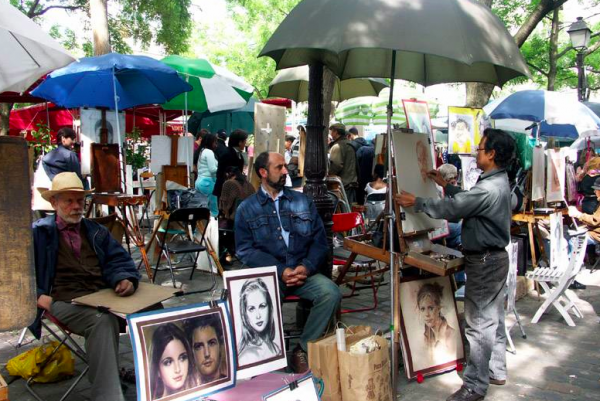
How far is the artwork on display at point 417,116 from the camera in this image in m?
4.37

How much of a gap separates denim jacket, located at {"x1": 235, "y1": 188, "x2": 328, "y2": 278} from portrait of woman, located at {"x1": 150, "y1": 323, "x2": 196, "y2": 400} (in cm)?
121

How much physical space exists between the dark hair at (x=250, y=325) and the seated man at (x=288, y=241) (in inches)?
16.6

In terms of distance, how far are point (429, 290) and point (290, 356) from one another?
3.62ft

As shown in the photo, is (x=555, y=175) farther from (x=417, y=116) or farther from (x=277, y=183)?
(x=277, y=183)

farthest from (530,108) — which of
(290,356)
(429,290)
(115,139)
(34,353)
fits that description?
(34,353)

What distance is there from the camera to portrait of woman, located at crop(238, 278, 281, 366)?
3219 mm

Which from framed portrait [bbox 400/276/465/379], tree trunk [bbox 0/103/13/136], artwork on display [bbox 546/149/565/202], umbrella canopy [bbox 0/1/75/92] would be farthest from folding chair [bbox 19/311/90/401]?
tree trunk [bbox 0/103/13/136]

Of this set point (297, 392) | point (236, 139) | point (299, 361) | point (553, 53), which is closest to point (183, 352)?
point (297, 392)

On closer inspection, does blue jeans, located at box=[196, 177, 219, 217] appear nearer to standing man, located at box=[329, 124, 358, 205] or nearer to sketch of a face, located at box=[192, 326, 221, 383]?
standing man, located at box=[329, 124, 358, 205]

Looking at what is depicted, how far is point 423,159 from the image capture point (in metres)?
4.11

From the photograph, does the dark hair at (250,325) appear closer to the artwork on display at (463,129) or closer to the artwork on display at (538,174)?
the artwork on display at (463,129)

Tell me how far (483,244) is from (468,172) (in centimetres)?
269

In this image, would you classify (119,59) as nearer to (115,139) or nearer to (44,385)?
(115,139)

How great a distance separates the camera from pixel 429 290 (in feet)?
13.3
